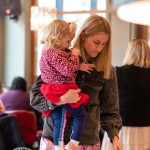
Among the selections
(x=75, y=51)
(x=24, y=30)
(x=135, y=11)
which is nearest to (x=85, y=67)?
(x=75, y=51)

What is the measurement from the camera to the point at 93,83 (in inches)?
67.4

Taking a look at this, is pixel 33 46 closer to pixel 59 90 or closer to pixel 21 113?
pixel 21 113

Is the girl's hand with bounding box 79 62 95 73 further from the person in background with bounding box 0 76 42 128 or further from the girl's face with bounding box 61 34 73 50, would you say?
the person in background with bounding box 0 76 42 128

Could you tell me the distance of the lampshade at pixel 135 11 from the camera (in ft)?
6.25

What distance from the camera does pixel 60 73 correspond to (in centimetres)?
161

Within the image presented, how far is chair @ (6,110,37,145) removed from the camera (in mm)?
4098

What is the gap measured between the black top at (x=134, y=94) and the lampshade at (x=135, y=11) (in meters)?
0.78

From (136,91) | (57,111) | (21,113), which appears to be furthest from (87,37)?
(21,113)

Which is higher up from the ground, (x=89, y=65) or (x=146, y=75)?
(x=89, y=65)

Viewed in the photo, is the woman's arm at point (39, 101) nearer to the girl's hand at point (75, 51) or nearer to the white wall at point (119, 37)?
the girl's hand at point (75, 51)

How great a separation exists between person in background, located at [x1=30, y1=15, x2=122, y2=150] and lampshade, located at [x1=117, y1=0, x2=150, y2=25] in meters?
0.28

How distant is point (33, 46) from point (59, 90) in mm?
5124

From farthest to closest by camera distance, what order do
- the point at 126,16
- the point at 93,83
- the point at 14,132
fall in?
1. the point at 14,132
2. the point at 126,16
3. the point at 93,83

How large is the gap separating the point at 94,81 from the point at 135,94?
140cm
